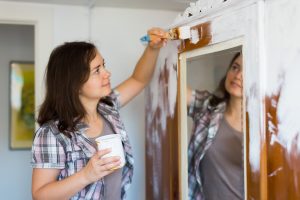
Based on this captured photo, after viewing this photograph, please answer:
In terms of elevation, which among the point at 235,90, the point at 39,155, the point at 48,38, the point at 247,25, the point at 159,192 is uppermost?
the point at 48,38

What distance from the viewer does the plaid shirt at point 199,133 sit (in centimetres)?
128

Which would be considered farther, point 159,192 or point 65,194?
point 159,192

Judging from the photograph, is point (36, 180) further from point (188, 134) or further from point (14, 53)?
point (14, 53)

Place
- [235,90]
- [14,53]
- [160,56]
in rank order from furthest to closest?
1. [14,53]
2. [160,56]
3. [235,90]

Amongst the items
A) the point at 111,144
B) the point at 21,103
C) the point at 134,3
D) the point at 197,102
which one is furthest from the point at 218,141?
the point at 21,103

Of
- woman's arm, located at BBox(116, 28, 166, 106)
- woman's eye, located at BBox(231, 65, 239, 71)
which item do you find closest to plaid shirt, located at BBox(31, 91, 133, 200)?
woman's arm, located at BBox(116, 28, 166, 106)

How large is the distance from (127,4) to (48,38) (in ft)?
1.26

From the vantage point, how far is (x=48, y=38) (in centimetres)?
180

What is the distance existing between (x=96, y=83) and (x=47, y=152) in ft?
0.88

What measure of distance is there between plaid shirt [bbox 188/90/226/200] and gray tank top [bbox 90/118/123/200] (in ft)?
0.85

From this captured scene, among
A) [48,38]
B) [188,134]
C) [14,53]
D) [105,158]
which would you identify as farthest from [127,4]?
[14,53]

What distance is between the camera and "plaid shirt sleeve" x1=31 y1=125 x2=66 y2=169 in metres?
1.25

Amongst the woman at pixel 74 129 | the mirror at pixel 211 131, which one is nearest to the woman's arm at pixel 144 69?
the woman at pixel 74 129

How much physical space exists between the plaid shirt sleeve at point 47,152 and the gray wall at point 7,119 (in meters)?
1.78
